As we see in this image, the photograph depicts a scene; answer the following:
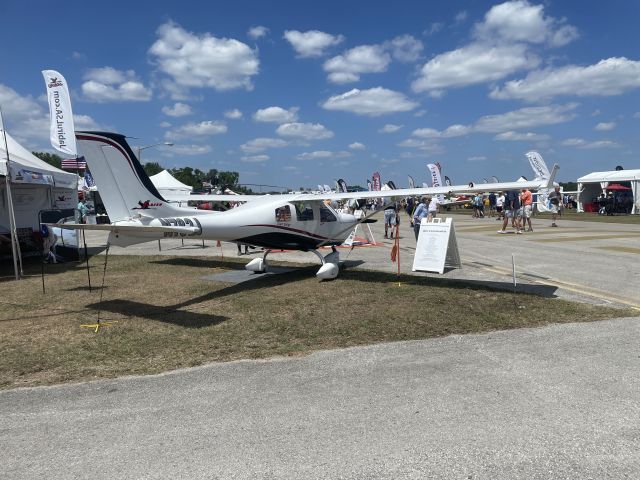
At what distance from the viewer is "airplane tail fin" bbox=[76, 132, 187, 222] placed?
9.23 metres

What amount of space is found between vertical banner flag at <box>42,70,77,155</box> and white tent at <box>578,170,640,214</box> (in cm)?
3810

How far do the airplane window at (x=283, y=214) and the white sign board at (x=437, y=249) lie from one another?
11.1 feet

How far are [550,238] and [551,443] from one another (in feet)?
57.3

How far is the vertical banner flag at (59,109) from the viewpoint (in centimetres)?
1759

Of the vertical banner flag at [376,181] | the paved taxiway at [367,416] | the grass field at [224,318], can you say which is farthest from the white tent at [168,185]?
the paved taxiway at [367,416]

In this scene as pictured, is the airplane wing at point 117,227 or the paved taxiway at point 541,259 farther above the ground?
the airplane wing at point 117,227

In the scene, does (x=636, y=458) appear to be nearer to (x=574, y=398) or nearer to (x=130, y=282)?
(x=574, y=398)

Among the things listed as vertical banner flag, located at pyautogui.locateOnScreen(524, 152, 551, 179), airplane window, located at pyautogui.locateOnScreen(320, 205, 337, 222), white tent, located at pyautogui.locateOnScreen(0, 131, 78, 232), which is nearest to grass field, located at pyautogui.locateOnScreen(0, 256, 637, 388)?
airplane window, located at pyautogui.locateOnScreen(320, 205, 337, 222)

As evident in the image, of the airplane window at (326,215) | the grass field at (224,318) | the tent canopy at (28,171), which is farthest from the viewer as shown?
the tent canopy at (28,171)

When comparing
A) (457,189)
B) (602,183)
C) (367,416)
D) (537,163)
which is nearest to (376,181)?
(537,163)

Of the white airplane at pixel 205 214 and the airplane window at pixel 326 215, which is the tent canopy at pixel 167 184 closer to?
the airplane window at pixel 326 215

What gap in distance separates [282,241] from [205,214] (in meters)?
2.11

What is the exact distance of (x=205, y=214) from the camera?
34.0ft

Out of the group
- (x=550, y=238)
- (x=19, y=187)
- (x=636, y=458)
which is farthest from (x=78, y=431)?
(x=550, y=238)
